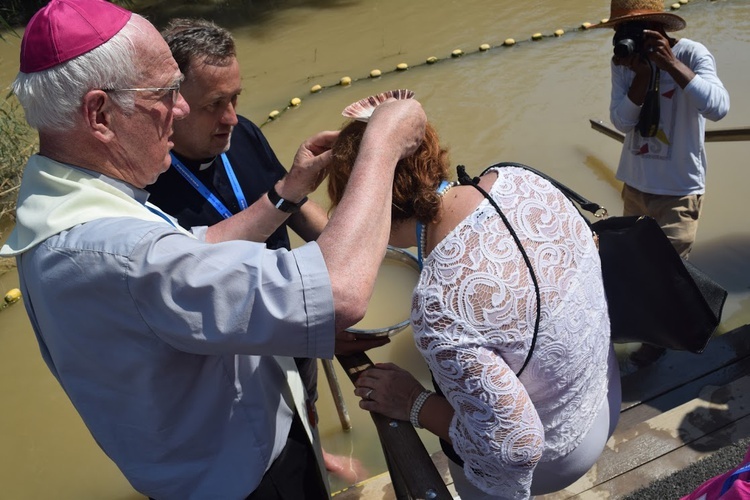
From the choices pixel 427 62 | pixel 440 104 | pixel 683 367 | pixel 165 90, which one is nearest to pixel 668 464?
pixel 683 367

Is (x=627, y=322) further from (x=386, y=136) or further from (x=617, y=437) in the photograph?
(x=386, y=136)

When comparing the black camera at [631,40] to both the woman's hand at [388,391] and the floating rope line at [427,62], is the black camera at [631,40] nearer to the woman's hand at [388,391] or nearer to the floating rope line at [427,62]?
the woman's hand at [388,391]

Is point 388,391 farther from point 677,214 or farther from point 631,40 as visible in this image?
point 631,40

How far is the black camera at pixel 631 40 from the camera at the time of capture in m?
3.35

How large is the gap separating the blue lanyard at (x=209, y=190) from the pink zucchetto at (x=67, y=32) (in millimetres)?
920

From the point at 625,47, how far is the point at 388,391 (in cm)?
252

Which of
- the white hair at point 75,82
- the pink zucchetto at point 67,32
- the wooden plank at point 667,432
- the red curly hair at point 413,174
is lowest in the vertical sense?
the wooden plank at point 667,432

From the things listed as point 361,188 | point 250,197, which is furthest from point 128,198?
point 250,197

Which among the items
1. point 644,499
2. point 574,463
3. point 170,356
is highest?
point 170,356

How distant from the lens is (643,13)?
3303 mm

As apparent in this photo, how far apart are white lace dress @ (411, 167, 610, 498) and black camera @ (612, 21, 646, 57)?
2.10m

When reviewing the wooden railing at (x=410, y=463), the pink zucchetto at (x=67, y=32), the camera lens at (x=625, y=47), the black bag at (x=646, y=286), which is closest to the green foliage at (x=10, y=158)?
the pink zucchetto at (x=67, y=32)

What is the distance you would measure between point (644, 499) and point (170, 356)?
2.11 metres

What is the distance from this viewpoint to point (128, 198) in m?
1.40
